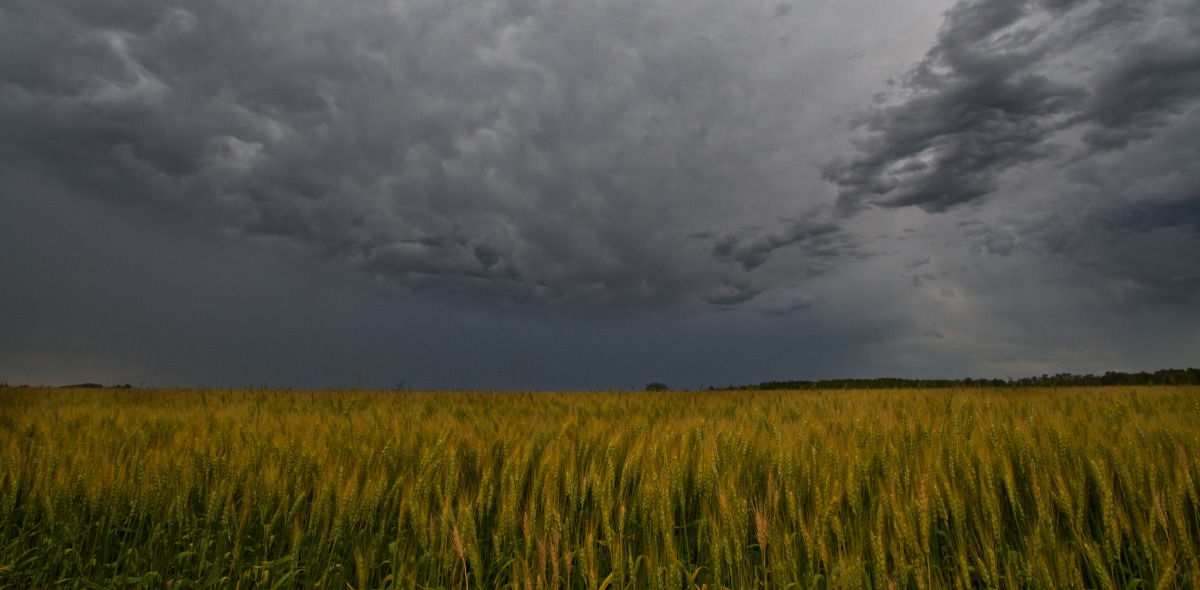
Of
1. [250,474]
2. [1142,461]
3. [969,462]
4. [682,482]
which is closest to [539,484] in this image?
[682,482]

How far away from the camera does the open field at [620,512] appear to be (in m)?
2.42

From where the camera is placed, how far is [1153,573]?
7.66ft

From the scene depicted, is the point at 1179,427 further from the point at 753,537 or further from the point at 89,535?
the point at 89,535

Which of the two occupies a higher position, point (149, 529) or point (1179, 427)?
point (1179, 427)

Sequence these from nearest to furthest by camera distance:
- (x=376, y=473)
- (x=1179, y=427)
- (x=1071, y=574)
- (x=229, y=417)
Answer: (x=1071, y=574) < (x=376, y=473) < (x=1179, y=427) < (x=229, y=417)

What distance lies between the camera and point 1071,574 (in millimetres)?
2242

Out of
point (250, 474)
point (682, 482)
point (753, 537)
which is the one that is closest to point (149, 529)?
point (250, 474)

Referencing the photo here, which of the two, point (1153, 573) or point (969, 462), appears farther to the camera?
point (969, 462)

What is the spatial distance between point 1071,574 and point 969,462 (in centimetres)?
64

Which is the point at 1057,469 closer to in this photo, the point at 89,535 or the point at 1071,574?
the point at 1071,574

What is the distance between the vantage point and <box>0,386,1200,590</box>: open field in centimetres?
242

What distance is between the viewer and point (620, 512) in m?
2.54

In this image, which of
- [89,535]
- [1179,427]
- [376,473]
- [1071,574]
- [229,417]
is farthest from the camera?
[229,417]

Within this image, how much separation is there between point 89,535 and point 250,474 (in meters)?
1.11
